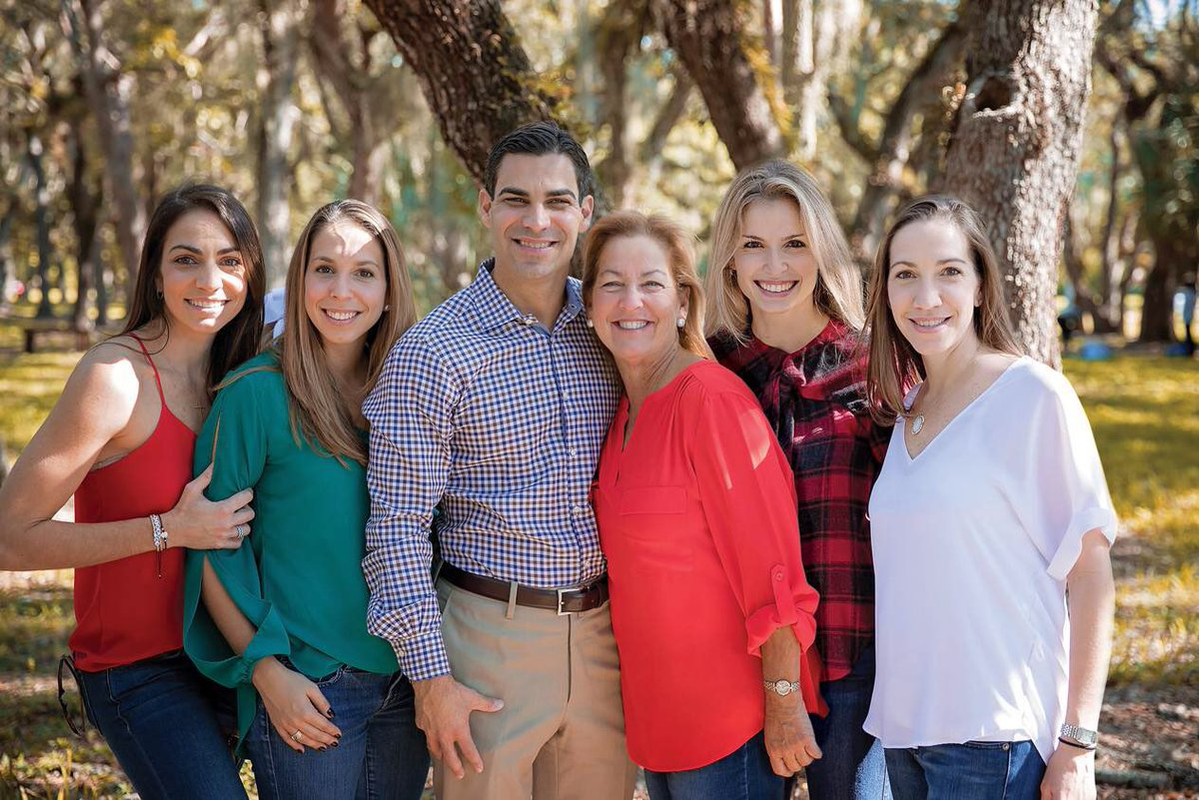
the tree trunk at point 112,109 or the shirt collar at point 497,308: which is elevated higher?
the tree trunk at point 112,109

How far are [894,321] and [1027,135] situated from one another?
1778 mm

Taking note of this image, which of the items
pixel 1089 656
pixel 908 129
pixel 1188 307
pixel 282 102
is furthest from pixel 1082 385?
pixel 1089 656

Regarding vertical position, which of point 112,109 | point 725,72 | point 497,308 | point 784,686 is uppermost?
point 112,109

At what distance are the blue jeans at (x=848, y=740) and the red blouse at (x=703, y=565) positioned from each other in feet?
0.20

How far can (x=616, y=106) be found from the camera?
1348cm

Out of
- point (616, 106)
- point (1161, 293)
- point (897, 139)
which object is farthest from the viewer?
point (1161, 293)

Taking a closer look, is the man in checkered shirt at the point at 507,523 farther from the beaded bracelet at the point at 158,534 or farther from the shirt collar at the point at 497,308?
the beaded bracelet at the point at 158,534

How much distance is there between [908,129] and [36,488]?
8.72 meters

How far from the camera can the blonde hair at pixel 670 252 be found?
3.03 meters

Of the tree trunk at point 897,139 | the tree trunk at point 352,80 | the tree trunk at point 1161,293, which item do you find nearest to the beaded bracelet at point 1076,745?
the tree trunk at point 897,139

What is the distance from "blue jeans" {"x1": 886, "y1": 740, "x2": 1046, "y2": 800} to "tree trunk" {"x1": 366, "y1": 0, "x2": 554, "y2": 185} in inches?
121

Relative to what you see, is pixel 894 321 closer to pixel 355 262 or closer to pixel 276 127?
pixel 355 262

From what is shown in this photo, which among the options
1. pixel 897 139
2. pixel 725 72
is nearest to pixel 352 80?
pixel 897 139

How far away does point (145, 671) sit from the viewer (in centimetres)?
294
